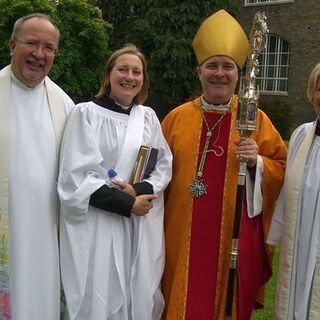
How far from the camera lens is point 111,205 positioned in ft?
11.3

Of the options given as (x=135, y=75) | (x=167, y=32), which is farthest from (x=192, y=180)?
(x=167, y=32)

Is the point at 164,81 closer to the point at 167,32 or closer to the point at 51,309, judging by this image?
the point at 167,32

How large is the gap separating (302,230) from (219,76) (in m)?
1.14

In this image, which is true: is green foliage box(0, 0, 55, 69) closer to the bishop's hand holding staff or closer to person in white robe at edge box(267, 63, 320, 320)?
the bishop's hand holding staff

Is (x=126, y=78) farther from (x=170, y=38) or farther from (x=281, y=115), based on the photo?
(x=281, y=115)

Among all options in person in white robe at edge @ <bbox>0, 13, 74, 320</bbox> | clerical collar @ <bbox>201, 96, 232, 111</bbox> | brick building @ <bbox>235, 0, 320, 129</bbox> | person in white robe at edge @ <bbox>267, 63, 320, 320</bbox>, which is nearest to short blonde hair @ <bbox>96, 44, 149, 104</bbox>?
person in white robe at edge @ <bbox>0, 13, 74, 320</bbox>

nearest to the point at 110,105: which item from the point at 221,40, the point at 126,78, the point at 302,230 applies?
the point at 126,78

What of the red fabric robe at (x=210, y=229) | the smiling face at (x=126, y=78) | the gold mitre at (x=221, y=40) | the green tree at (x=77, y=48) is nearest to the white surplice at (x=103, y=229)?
the smiling face at (x=126, y=78)

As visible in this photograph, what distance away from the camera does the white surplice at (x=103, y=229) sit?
3436 mm

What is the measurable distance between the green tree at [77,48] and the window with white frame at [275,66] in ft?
29.1

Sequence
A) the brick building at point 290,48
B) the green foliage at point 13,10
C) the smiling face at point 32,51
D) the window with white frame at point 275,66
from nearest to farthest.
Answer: the smiling face at point 32,51, the green foliage at point 13,10, the brick building at point 290,48, the window with white frame at point 275,66

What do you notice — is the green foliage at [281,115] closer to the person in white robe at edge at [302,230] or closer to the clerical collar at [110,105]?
the person in white robe at edge at [302,230]

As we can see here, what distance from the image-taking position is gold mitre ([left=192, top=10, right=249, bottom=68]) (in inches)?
152

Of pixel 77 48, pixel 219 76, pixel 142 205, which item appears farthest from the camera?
pixel 77 48
